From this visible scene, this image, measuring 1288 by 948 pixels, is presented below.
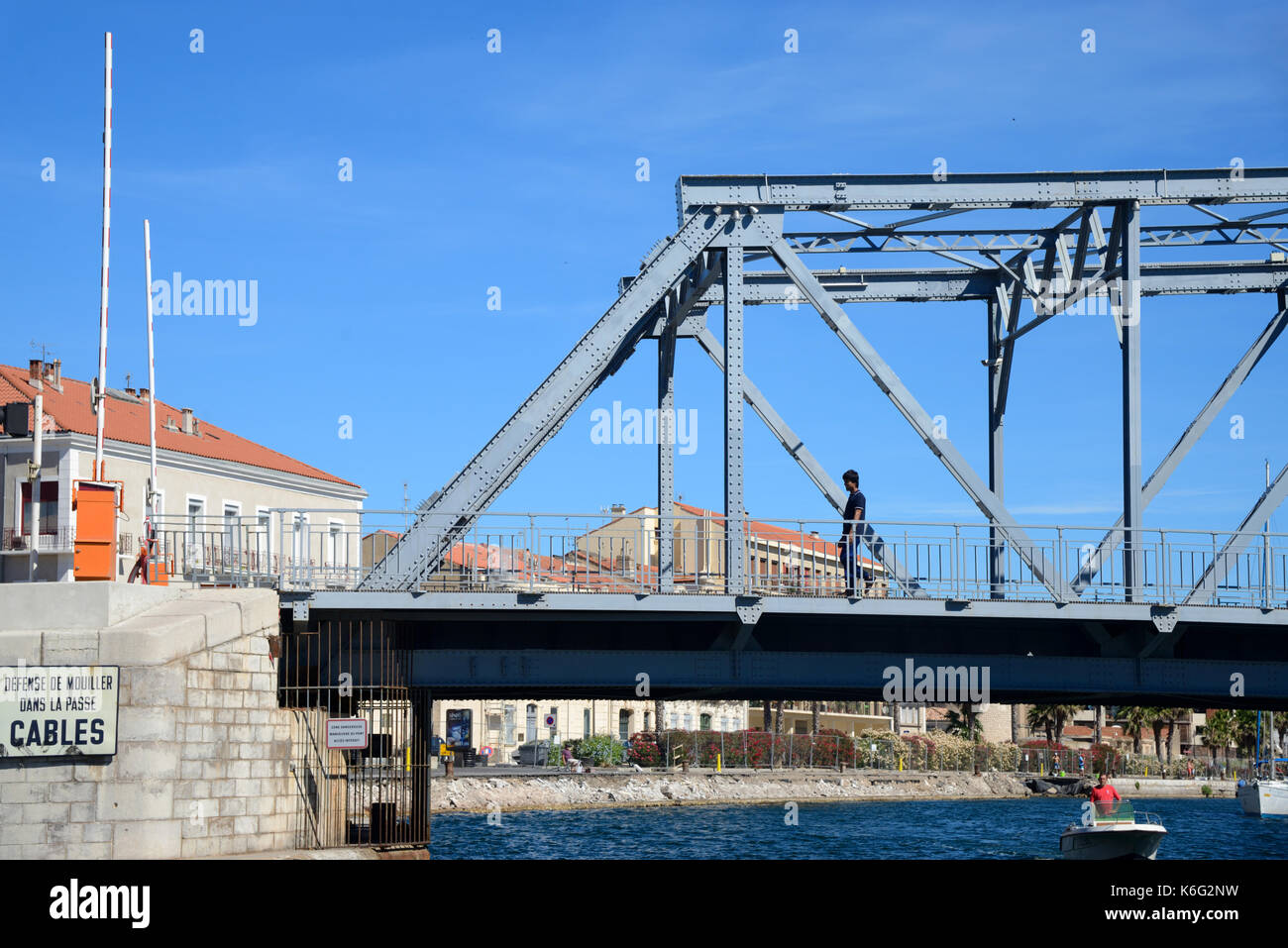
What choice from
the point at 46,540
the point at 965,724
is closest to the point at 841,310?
the point at 46,540

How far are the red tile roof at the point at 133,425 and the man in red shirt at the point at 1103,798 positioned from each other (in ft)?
89.9

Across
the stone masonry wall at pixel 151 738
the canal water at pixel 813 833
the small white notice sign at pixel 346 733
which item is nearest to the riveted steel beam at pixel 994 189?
the small white notice sign at pixel 346 733

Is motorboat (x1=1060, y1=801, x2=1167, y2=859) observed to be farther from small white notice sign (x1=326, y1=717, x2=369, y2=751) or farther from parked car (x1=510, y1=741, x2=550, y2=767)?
parked car (x1=510, y1=741, x2=550, y2=767)

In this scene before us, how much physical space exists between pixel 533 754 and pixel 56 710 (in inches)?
2446

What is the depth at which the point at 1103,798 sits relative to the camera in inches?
1319

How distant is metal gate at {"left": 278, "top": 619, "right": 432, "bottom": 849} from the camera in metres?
21.2

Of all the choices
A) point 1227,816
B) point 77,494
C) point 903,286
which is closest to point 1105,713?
point 1227,816

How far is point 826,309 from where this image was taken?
2384 cm

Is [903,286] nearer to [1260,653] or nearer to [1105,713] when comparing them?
[1260,653]

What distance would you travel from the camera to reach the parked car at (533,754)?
257ft

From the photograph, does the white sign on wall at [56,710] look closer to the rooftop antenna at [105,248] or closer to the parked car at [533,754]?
the rooftop antenna at [105,248]

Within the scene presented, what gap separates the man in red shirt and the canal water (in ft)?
22.5

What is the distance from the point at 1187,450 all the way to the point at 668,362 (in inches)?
368
